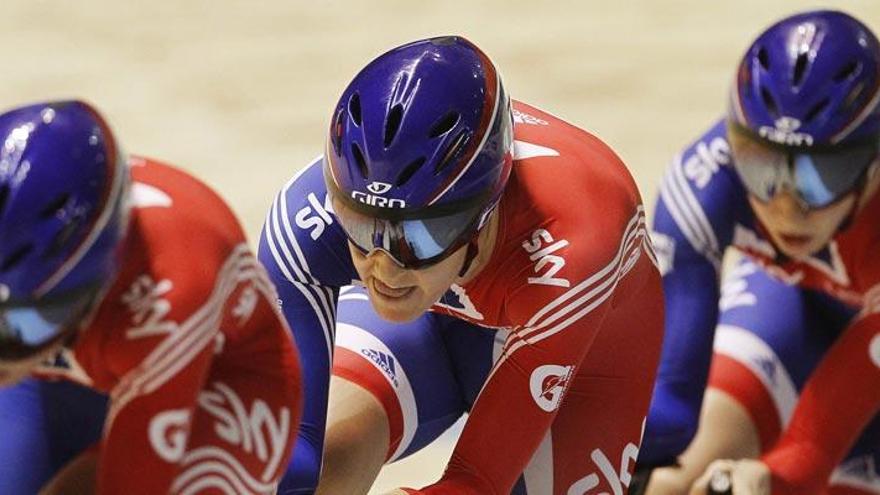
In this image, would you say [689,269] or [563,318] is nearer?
[563,318]

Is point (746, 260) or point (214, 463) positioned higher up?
point (214, 463)

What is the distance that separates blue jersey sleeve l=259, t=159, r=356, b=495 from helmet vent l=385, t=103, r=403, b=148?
367 millimetres

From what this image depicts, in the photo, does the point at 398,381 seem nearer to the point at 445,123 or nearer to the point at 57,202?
the point at 445,123

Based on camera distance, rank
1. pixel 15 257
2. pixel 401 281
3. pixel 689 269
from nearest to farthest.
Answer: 1. pixel 15 257
2. pixel 401 281
3. pixel 689 269

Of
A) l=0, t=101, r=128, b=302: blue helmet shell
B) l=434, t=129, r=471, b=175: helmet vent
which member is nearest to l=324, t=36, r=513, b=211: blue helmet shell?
l=434, t=129, r=471, b=175: helmet vent

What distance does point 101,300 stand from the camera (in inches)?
123

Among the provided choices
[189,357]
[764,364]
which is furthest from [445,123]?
[764,364]

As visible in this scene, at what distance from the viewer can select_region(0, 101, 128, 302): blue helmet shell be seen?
296 cm

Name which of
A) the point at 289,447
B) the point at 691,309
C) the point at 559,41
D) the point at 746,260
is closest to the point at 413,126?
the point at 289,447

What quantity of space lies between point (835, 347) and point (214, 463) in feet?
5.66

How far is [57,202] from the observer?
9.83ft

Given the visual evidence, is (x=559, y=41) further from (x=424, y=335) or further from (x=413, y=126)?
(x=413, y=126)

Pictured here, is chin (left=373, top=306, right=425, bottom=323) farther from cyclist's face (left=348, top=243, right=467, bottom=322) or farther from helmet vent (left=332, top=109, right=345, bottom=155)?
helmet vent (left=332, top=109, right=345, bottom=155)

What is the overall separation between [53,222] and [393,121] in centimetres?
84
